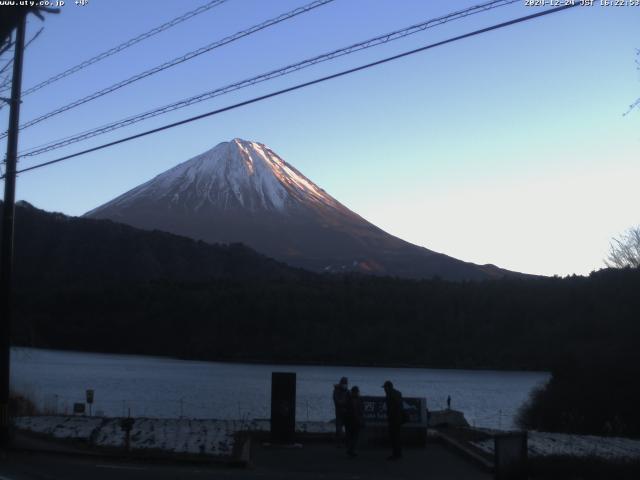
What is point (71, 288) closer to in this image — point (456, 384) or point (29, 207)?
point (29, 207)

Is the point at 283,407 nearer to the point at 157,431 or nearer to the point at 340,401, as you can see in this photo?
the point at 340,401

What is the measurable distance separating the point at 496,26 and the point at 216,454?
9.45m

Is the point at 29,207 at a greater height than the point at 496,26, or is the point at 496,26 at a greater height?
the point at 29,207

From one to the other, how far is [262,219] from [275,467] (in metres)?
173

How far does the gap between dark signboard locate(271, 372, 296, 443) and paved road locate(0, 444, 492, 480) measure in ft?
1.37

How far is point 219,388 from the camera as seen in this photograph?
60844 mm

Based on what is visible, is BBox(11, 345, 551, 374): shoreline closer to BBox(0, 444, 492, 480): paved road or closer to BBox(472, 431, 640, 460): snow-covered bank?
BBox(472, 431, 640, 460): snow-covered bank

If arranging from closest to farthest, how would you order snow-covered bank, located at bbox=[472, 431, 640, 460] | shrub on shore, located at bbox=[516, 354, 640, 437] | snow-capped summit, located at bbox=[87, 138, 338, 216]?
snow-covered bank, located at bbox=[472, 431, 640, 460] < shrub on shore, located at bbox=[516, 354, 640, 437] < snow-capped summit, located at bbox=[87, 138, 338, 216]

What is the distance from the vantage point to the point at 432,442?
760 inches

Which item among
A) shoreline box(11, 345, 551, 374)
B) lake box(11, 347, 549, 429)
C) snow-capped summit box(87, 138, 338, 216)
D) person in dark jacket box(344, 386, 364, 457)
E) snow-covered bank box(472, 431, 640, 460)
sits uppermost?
snow-capped summit box(87, 138, 338, 216)

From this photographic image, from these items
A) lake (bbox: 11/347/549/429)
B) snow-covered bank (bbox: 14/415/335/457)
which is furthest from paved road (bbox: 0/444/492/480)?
lake (bbox: 11/347/549/429)

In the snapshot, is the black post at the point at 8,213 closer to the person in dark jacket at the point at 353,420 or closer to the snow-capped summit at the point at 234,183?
the person in dark jacket at the point at 353,420

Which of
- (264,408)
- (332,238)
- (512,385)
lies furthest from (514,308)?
(332,238)

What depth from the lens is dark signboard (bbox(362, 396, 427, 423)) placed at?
18.2m
